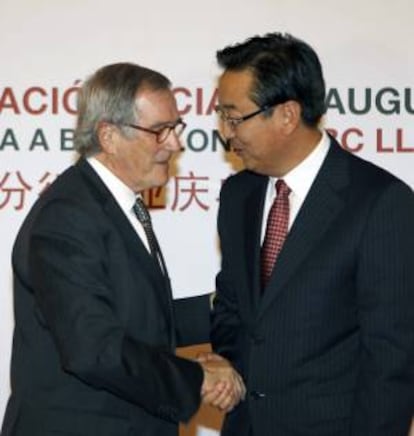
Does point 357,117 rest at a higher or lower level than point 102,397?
higher

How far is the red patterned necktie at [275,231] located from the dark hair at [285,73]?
19 centimetres

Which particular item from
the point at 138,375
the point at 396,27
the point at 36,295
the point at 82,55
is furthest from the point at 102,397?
the point at 396,27

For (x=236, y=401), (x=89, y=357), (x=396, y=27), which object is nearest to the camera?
(x=89, y=357)

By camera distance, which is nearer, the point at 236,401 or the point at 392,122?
the point at 236,401

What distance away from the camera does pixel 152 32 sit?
10.7 ft

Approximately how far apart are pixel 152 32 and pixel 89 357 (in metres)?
1.51

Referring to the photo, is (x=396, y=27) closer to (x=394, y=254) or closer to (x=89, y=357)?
(x=394, y=254)

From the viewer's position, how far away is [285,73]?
2311 millimetres

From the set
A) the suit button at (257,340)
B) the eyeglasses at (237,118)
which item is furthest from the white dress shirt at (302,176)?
the suit button at (257,340)

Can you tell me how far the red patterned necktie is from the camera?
233 centimetres

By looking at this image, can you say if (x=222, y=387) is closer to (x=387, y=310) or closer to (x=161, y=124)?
(x=387, y=310)

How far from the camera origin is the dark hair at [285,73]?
2.31 m

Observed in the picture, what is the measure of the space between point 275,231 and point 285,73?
388 millimetres

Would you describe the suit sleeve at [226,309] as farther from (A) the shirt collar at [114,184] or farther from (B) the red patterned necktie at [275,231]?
(A) the shirt collar at [114,184]
